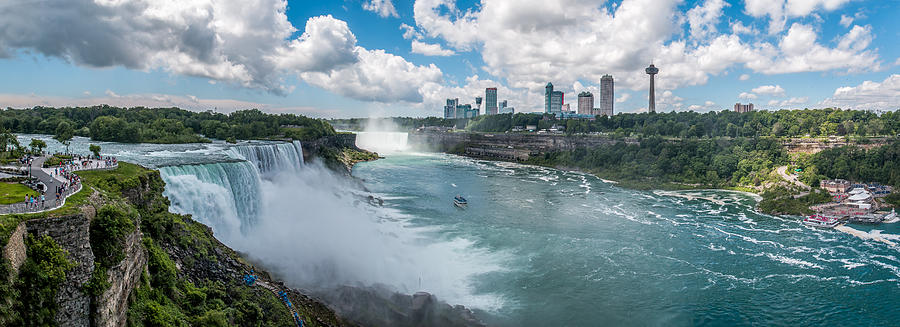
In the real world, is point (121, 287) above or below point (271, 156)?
below

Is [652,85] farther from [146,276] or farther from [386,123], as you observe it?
[146,276]

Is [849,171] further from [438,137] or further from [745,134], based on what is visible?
[438,137]

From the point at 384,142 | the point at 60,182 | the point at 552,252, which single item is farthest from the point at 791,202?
the point at 384,142

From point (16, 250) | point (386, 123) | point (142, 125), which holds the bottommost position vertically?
point (16, 250)

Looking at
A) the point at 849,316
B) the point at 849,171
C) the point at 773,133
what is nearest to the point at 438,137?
the point at 773,133

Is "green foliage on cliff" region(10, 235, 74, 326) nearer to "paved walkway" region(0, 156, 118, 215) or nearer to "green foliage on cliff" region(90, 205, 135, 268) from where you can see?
"green foliage on cliff" region(90, 205, 135, 268)

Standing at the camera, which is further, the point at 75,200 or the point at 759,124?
the point at 759,124
